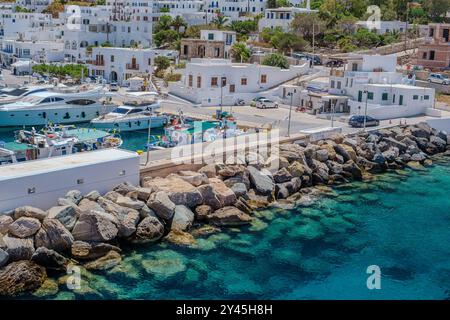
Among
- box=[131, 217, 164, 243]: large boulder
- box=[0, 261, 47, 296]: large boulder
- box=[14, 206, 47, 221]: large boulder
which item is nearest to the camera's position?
box=[0, 261, 47, 296]: large boulder

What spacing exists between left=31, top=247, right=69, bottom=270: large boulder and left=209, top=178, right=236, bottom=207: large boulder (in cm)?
839

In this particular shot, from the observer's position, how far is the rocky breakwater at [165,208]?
20844 mm

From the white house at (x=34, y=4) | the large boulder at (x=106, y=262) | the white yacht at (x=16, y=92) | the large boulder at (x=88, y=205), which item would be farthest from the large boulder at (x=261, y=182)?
the white house at (x=34, y=4)

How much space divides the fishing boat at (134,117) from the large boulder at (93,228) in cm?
2135

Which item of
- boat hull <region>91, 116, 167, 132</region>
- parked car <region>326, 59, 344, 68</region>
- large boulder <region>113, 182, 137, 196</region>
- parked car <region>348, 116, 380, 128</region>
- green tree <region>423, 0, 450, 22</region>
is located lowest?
boat hull <region>91, 116, 167, 132</region>

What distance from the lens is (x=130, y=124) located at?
45.3 metres

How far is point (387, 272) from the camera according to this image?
22562 mm

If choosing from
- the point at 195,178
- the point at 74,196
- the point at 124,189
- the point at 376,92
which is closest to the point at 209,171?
the point at 195,178

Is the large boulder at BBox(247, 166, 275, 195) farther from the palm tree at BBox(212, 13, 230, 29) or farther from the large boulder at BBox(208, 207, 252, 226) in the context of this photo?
the palm tree at BBox(212, 13, 230, 29)

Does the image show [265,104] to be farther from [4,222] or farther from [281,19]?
A: [281,19]

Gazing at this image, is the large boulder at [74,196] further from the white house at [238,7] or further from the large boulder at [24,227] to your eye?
the white house at [238,7]

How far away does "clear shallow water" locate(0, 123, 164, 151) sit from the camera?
40.2 meters

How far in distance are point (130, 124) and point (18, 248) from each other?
82.4 ft

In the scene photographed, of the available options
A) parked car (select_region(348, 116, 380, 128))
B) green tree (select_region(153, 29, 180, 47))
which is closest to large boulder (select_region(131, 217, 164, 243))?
parked car (select_region(348, 116, 380, 128))
